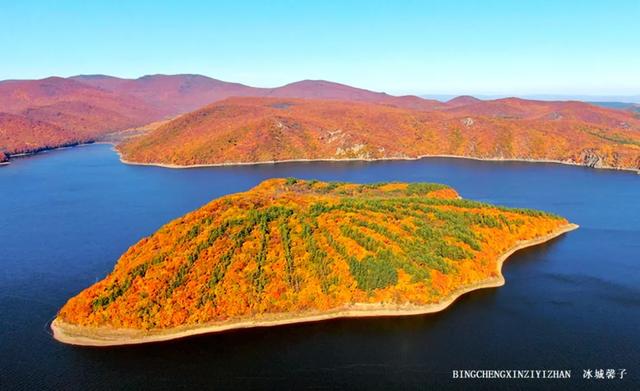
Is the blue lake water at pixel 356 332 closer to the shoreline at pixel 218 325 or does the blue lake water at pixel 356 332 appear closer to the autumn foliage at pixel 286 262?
the shoreline at pixel 218 325

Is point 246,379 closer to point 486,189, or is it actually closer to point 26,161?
point 486,189

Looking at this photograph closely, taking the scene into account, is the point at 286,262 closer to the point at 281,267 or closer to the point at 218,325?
the point at 281,267

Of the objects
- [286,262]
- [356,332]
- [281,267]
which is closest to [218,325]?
[281,267]

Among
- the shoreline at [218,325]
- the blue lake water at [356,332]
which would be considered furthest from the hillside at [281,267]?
the blue lake water at [356,332]

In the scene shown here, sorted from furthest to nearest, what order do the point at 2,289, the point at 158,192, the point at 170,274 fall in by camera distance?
the point at 158,192
the point at 2,289
the point at 170,274

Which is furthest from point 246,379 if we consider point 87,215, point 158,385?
point 87,215

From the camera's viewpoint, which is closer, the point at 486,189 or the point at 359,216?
the point at 359,216

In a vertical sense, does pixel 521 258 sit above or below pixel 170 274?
below
